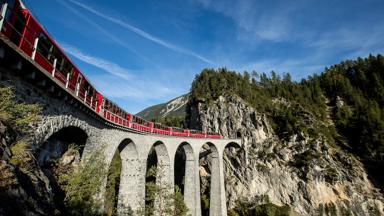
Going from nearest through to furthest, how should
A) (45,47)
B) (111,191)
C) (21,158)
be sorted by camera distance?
1. (21,158)
2. (45,47)
3. (111,191)

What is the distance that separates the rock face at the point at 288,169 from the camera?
38156 millimetres

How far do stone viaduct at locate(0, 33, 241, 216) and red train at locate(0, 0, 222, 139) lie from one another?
74 centimetres

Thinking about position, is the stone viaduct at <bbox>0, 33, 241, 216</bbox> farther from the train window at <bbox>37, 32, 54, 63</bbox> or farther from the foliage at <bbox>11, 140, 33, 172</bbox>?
the foliage at <bbox>11, 140, 33, 172</bbox>

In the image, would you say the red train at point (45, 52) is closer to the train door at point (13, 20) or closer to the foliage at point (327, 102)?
the train door at point (13, 20)

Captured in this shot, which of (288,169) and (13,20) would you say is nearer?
(13,20)

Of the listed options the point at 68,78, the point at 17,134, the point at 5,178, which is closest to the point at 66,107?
the point at 68,78

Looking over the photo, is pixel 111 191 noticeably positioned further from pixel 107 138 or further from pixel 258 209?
pixel 258 209

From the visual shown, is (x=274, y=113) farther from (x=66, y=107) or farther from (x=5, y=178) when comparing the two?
(x=5, y=178)

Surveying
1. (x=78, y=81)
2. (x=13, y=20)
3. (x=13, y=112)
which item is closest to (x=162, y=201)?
(x=78, y=81)

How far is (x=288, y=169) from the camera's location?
141 feet

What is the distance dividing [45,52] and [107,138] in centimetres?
891

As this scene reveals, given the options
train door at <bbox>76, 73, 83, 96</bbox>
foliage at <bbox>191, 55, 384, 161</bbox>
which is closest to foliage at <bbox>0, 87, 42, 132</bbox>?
train door at <bbox>76, 73, 83, 96</bbox>

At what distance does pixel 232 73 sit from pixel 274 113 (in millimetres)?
21912

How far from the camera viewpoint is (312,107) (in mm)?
57062
